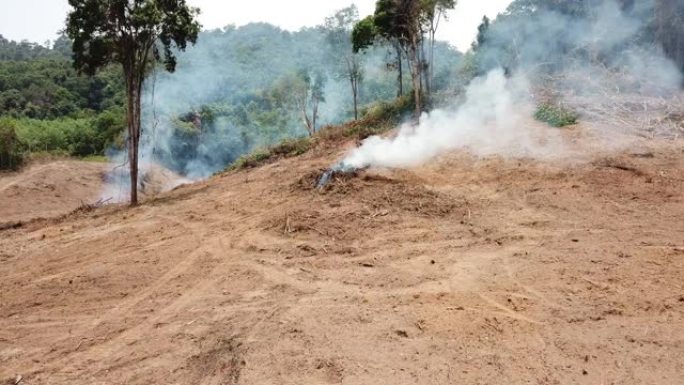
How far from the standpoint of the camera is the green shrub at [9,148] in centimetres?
1803

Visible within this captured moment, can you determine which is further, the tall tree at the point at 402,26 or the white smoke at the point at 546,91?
the tall tree at the point at 402,26

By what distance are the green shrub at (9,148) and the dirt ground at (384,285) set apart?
390 inches

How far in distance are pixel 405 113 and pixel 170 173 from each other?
11.6 meters

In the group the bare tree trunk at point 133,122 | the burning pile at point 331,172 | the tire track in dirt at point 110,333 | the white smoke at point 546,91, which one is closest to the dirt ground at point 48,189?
the bare tree trunk at point 133,122

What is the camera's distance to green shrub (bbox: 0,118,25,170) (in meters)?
18.0

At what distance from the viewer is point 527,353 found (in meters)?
4.51

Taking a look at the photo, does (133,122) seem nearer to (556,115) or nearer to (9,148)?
(9,148)

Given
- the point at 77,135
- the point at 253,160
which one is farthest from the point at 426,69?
the point at 77,135

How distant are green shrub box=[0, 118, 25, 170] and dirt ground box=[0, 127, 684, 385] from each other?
991 cm

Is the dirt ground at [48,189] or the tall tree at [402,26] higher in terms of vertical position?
the tall tree at [402,26]

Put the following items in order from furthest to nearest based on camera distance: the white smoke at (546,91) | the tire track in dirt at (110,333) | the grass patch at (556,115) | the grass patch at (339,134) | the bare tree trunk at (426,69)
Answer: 1. the bare tree trunk at (426,69)
2. the grass patch at (339,134)
3. the grass patch at (556,115)
4. the white smoke at (546,91)
5. the tire track in dirt at (110,333)

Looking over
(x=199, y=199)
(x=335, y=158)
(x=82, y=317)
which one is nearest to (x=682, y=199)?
(x=335, y=158)

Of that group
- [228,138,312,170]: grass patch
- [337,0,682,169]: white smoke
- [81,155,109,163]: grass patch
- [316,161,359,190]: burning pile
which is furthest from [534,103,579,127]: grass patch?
[81,155,109,163]: grass patch

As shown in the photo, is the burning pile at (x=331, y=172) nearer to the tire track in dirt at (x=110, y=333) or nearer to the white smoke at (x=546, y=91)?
the white smoke at (x=546, y=91)
